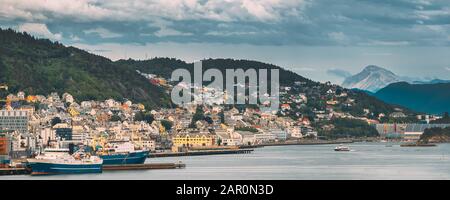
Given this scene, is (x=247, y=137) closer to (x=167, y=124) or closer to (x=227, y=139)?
(x=167, y=124)

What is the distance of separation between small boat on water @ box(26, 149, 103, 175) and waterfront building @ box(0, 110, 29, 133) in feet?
83.9

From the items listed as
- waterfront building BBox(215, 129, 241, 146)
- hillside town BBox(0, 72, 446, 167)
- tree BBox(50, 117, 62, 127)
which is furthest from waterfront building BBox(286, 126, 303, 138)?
tree BBox(50, 117, 62, 127)

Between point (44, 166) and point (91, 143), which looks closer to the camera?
point (44, 166)

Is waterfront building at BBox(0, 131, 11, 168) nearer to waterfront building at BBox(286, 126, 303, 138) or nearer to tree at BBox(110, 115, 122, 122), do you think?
tree at BBox(110, 115, 122, 122)

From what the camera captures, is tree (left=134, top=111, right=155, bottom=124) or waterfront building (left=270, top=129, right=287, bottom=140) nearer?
tree (left=134, top=111, right=155, bottom=124)

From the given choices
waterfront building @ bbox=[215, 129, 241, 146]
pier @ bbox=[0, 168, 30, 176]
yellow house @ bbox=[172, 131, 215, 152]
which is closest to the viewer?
pier @ bbox=[0, 168, 30, 176]

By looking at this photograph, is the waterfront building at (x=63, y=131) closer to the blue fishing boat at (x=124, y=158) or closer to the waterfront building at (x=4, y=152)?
the waterfront building at (x=4, y=152)

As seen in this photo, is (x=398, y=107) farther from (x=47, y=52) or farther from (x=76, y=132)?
(x=76, y=132)

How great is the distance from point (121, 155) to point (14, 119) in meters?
23.1

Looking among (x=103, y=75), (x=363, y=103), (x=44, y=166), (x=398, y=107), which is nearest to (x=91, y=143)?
(x=44, y=166)

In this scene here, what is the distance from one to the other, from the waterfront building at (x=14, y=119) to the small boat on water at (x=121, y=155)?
19.3 meters

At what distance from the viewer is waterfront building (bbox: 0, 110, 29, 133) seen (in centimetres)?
5616
